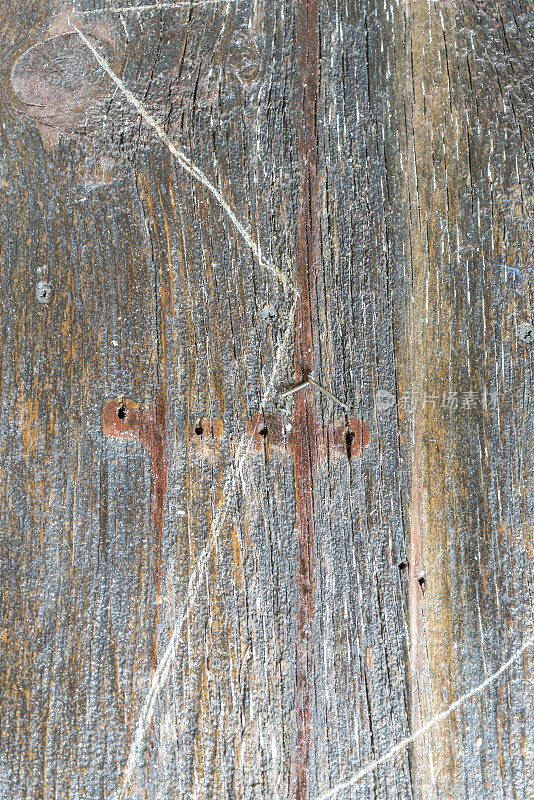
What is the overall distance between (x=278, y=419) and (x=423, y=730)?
0.61 metres

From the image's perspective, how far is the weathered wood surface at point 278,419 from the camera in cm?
96

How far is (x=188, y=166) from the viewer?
104 centimetres

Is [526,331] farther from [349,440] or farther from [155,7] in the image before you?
[155,7]

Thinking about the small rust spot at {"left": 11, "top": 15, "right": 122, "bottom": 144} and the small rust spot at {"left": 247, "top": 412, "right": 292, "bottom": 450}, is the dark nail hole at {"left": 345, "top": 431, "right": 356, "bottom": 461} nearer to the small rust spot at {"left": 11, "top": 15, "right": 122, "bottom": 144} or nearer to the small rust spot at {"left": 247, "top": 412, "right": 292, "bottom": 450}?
the small rust spot at {"left": 247, "top": 412, "right": 292, "bottom": 450}

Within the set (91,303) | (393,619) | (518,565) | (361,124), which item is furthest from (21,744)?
(361,124)

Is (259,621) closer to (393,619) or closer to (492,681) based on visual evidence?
(393,619)

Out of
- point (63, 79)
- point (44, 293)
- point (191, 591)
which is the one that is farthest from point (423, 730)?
point (63, 79)

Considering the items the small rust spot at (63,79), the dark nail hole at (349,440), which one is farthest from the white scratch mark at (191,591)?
the small rust spot at (63,79)

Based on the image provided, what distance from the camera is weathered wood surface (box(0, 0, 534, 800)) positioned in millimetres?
963

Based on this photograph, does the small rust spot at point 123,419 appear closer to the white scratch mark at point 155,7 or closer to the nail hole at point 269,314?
the nail hole at point 269,314

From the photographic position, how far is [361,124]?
1026mm

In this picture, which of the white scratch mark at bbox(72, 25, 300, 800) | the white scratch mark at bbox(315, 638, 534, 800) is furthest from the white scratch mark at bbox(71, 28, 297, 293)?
the white scratch mark at bbox(315, 638, 534, 800)

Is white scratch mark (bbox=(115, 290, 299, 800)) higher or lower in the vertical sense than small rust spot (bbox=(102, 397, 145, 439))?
lower

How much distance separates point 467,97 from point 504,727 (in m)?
1.16
